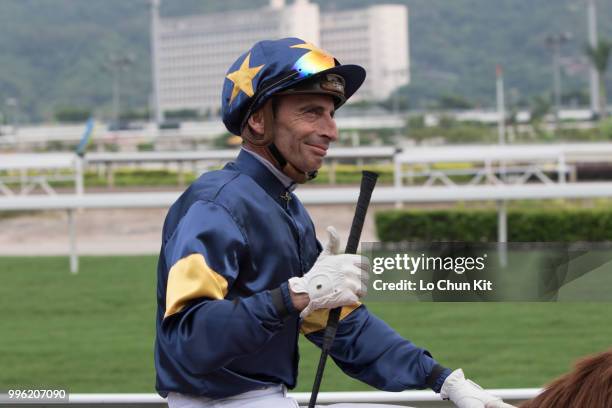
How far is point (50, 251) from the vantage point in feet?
40.4

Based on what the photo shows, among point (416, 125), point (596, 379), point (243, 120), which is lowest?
point (416, 125)

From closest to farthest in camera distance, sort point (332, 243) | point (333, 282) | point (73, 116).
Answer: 1. point (333, 282)
2. point (332, 243)
3. point (73, 116)

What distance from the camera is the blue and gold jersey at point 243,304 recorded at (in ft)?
6.33

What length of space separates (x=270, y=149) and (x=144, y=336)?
15.4 ft

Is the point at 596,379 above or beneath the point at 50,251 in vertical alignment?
above

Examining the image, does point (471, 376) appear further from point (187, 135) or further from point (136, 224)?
point (187, 135)

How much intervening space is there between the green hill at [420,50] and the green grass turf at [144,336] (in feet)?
311

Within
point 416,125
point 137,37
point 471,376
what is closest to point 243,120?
point 471,376

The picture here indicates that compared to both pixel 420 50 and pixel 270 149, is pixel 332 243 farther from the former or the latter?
pixel 420 50

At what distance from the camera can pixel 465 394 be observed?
88.3 inches

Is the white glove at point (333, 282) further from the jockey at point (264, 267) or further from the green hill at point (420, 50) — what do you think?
the green hill at point (420, 50)

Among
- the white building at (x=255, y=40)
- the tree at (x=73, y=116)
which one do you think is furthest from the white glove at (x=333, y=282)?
the white building at (x=255, y=40)

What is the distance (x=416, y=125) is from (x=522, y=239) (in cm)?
4031

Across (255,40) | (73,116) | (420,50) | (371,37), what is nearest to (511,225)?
(73,116)
